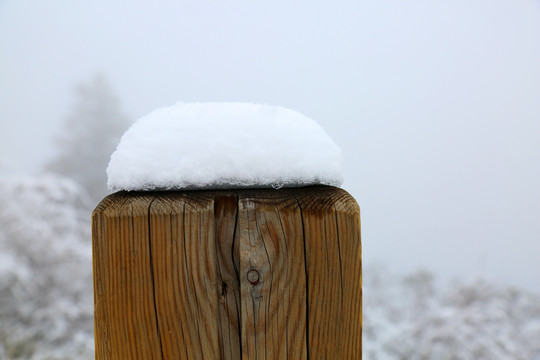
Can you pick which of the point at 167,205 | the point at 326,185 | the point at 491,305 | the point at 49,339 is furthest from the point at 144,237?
the point at 491,305

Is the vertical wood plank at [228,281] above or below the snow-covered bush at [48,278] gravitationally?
above

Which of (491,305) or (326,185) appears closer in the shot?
(326,185)

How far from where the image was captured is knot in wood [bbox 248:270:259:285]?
0.60 metres

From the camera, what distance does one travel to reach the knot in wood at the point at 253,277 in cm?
60

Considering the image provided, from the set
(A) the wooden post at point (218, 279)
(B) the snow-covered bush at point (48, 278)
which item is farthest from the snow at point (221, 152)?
(B) the snow-covered bush at point (48, 278)

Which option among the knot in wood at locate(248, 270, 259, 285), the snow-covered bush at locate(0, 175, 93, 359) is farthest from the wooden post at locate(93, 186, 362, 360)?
the snow-covered bush at locate(0, 175, 93, 359)

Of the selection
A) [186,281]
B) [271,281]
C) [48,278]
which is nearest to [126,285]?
[186,281]

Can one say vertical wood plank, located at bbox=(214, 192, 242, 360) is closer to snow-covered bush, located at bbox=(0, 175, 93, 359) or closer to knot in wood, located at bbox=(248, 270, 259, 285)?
knot in wood, located at bbox=(248, 270, 259, 285)

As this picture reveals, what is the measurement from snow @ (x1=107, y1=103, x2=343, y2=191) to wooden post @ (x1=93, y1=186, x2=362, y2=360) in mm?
49

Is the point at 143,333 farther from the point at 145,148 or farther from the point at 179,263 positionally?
the point at 145,148

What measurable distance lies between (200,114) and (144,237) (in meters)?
0.23

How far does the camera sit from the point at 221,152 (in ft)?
2.15

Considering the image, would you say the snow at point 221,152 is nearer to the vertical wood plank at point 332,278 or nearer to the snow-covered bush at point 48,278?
the vertical wood plank at point 332,278

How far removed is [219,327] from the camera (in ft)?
1.97
